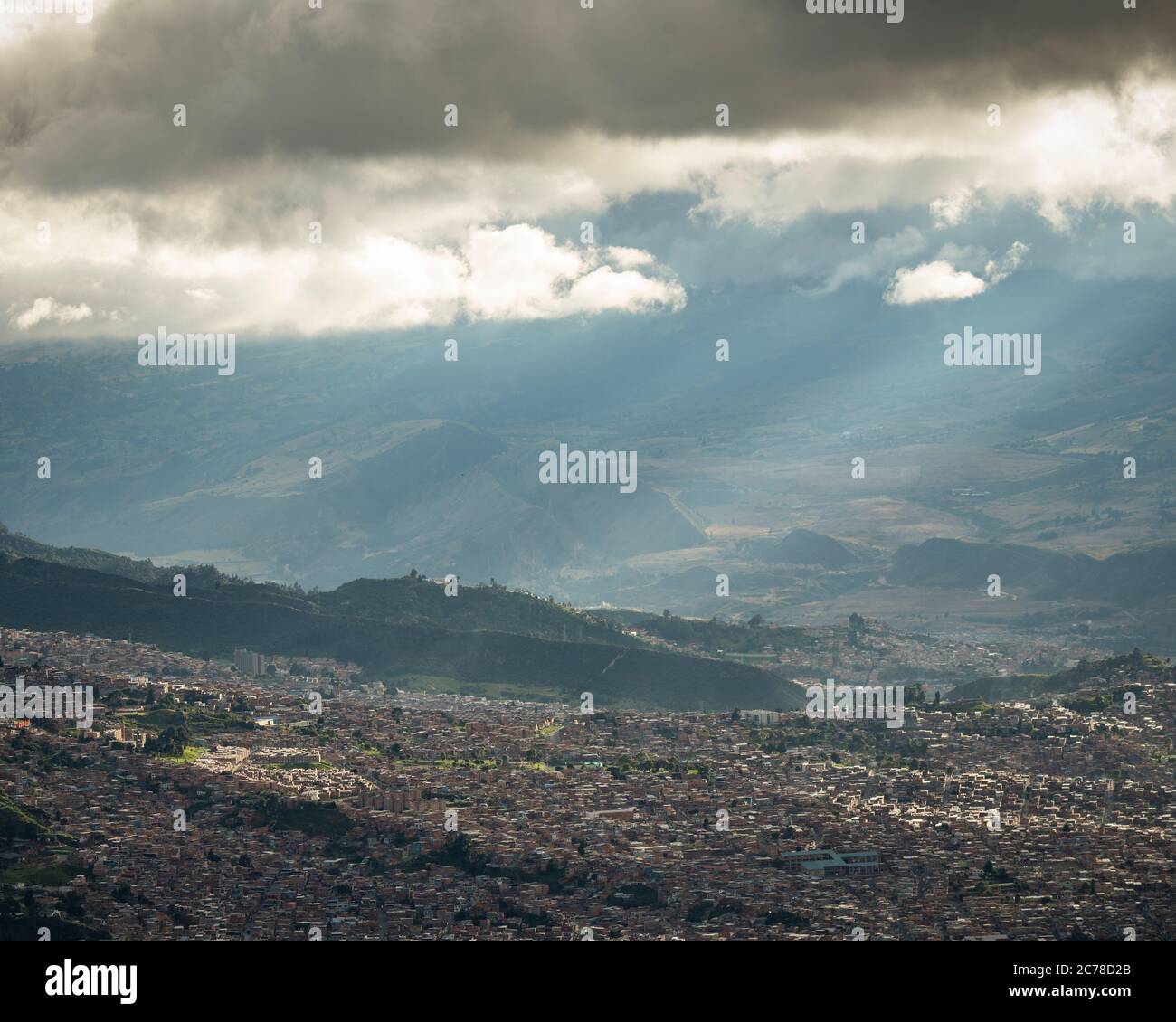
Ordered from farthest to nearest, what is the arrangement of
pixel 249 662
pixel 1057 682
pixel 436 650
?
1. pixel 436 650
2. pixel 249 662
3. pixel 1057 682

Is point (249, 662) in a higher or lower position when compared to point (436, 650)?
lower

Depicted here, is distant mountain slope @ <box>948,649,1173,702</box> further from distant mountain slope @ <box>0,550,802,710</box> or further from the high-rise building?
the high-rise building

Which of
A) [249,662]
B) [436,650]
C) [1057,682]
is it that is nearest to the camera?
[1057,682]

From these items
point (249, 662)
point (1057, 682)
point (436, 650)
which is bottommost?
point (1057, 682)

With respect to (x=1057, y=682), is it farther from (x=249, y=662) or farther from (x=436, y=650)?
(x=249, y=662)

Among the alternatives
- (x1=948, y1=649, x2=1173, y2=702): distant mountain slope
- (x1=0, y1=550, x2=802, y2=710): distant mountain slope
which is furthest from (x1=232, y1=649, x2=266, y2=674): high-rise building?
(x1=948, y1=649, x2=1173, y2=702): distant mountain slope

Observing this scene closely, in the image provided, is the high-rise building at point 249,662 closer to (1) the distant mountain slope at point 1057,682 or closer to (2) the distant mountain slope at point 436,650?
(2) the distant mountain slope at point 436,650

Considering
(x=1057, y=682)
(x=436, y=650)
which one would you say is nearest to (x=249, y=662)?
(x=436, y=650)
